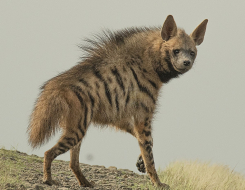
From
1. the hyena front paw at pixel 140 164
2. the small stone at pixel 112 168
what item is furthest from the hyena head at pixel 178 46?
the small stone at pixel 112 168

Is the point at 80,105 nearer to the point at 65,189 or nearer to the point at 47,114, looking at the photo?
the point at 47,114

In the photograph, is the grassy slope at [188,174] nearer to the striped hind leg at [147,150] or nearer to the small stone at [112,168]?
the striped hind leg at [147,150]

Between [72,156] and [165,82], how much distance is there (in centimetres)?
167

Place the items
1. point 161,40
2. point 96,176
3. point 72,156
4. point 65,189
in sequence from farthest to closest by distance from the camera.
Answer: point 96,176
point 161,40
point 72,156
point 65,189

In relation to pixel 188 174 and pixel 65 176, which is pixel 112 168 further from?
pixel 188 174

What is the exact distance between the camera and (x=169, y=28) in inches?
242

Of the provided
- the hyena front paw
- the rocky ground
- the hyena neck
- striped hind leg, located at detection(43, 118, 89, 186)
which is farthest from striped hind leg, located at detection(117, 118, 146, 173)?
striped hind leg, located at detection(43, 118, 89, 186)

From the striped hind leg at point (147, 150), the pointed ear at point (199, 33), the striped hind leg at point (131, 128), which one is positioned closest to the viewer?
the striped hind leg at point (147, 150)

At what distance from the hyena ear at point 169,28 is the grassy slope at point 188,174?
2.06m

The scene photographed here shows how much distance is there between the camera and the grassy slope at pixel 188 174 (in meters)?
6.33

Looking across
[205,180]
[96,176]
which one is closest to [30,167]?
[96,176]

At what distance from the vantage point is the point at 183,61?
5973 mm

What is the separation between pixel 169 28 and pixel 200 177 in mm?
2484

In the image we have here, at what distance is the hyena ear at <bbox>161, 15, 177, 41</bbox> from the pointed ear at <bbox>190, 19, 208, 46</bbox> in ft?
1.58
